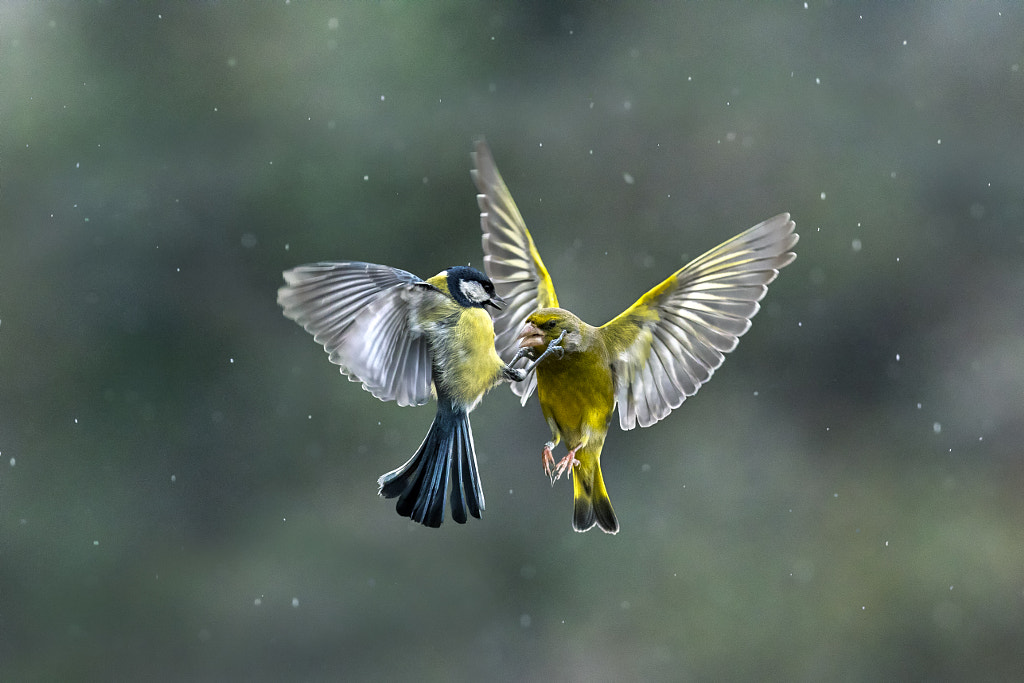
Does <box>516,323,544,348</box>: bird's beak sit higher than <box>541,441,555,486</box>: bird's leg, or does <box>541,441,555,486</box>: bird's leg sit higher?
<box>516,323,544,348</box>: bird's beak

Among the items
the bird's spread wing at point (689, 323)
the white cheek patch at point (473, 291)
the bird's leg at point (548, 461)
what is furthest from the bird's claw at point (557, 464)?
the white cheek patch at point (473, 291)

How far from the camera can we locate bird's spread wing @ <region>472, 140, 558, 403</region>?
248cm

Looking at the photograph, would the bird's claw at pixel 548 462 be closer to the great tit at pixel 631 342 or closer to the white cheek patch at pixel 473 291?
the great tit at pixel 631 342

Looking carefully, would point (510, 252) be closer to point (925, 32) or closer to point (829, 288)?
point (829, 288)

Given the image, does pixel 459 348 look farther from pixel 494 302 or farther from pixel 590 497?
pixel 590 497

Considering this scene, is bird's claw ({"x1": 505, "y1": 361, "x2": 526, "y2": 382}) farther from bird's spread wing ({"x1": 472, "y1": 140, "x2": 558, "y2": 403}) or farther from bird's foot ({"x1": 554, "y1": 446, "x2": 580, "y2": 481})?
bird's spread wing ({"x1": 472, "y1": 140, "x2": 558, "y2": 403})

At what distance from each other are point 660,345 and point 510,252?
47cm

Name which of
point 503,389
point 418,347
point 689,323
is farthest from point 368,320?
point 503,389

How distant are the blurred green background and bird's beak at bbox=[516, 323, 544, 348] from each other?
4.30 meters

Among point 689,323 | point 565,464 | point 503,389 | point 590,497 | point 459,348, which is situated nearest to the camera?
point 459,348

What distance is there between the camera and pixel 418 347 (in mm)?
1990

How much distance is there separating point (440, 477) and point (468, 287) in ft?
1.07

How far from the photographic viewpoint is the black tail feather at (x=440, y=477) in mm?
1816

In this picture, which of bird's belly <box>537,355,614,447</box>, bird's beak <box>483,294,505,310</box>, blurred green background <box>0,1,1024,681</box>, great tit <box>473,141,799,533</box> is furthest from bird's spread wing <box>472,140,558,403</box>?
blurred green background <box>0,1,1024,681</box>
